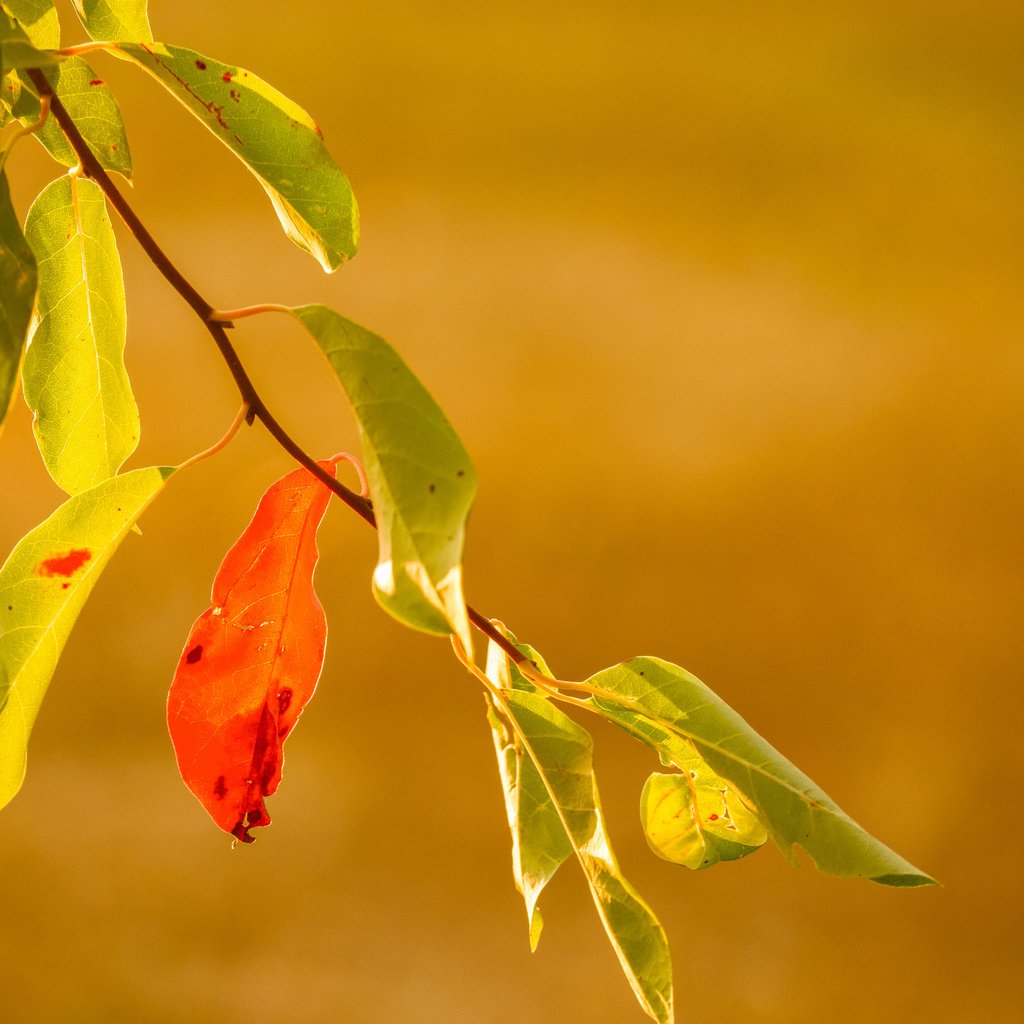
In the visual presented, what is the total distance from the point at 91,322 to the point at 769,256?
1.99 m

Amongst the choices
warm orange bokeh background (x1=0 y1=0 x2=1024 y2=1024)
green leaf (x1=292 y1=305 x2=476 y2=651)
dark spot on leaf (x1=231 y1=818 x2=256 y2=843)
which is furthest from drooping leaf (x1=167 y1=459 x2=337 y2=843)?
warm orange bokeh background (x1=0 y1=0 x2=1024 y2=1024)

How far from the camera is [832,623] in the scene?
2.28 metres

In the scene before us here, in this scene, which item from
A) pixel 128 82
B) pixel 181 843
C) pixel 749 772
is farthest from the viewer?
pixel 181 843

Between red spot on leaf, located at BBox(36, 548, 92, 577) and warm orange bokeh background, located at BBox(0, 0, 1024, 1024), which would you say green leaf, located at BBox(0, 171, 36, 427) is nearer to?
red spot on leaf, located at BBox(36, 548, 92, 577)

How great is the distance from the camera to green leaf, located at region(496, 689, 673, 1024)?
302 millimetres

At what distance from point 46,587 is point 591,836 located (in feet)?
0.55

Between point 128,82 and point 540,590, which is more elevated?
point 128,82

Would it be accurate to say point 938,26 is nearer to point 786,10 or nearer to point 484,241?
point 786,10

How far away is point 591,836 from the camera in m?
0.32

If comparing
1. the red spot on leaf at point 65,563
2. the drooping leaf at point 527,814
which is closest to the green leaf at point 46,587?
the red spot on leaf at point 65,563

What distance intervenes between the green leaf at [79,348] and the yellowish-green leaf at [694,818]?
→ 0.69 ft

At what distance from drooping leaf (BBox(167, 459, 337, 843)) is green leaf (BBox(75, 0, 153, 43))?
6.1 inches

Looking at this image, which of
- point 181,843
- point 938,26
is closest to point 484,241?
point 938,26

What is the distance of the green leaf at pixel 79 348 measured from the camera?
383 millimetres
